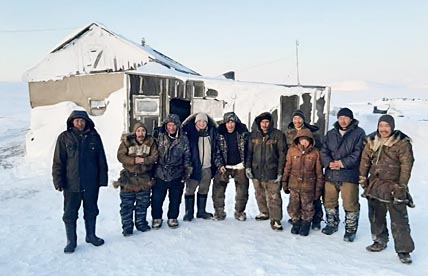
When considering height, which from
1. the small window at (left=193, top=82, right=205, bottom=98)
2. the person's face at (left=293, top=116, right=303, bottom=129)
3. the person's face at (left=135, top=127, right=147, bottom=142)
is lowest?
the person's face at (left=135, top=127, right=147, bottom=142)

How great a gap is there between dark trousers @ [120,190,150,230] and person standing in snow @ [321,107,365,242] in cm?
231

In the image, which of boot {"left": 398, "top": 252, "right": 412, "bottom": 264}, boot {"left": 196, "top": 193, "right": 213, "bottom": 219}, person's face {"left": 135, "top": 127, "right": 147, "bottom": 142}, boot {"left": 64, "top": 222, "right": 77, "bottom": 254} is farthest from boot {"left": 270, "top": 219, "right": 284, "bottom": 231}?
boot {"left": 64, "top": 222, "right": 77, "bottom": 254}

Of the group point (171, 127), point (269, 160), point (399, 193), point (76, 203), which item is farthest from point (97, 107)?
point (399, 193)

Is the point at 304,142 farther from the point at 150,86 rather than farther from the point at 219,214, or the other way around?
the point at 150,86

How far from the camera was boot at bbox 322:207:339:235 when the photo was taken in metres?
4.65

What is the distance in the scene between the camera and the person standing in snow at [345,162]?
14.0 ft

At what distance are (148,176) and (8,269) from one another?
70.3 inches

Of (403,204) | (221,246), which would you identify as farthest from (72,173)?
(403,204)

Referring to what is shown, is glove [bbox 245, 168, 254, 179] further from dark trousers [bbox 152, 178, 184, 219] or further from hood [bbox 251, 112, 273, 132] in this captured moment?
dark trousers [bbox 152, 178, 184, 219]

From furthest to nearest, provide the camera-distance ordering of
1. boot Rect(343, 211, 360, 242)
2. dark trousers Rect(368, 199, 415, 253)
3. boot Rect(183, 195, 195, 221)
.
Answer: boot Rect(183, 195, 195, 221) < boot Rect(343, 211, 360, 242) < dark trousers Rect(368, 199, 415, 253)

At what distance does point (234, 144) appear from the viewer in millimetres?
5145

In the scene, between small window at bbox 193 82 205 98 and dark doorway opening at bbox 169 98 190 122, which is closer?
small window at bbox 193 82 205 98

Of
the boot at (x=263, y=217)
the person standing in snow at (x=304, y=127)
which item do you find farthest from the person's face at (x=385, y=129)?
the boot at (x=263, y=217)

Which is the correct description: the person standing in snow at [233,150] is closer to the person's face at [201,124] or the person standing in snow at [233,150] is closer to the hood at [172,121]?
the person's face at [201,124]
